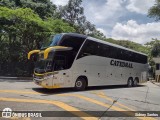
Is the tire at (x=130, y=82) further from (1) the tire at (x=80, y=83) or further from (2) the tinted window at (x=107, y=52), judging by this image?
(1) the tire at (x=80, y=83)

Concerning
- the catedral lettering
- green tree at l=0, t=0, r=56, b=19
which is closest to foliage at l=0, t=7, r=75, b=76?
green tree at l=0, t=0, r=56, b=19

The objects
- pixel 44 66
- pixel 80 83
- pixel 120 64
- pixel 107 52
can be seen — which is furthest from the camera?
pixel 120 64

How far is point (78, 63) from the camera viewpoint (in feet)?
54.2

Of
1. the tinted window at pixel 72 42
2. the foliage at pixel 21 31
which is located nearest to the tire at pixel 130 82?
the tinted window at pixel 72 42

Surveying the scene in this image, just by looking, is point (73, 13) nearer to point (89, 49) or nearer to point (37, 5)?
point (37, 5)

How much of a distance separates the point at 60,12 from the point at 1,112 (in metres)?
29.4

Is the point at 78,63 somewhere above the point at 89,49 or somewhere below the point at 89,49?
below

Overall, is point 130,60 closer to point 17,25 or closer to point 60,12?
→ point 17,25

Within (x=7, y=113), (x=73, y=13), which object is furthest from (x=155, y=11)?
(x=7, y=113)

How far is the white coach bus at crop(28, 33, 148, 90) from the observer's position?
1495 cm

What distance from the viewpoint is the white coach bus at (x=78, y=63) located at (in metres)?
15.0

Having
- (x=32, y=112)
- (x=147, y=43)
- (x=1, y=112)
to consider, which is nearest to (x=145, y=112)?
(x=32, y=112)

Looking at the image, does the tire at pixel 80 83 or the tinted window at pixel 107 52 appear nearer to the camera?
the tire at pixel 80 83

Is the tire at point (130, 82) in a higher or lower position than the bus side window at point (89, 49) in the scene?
lower
